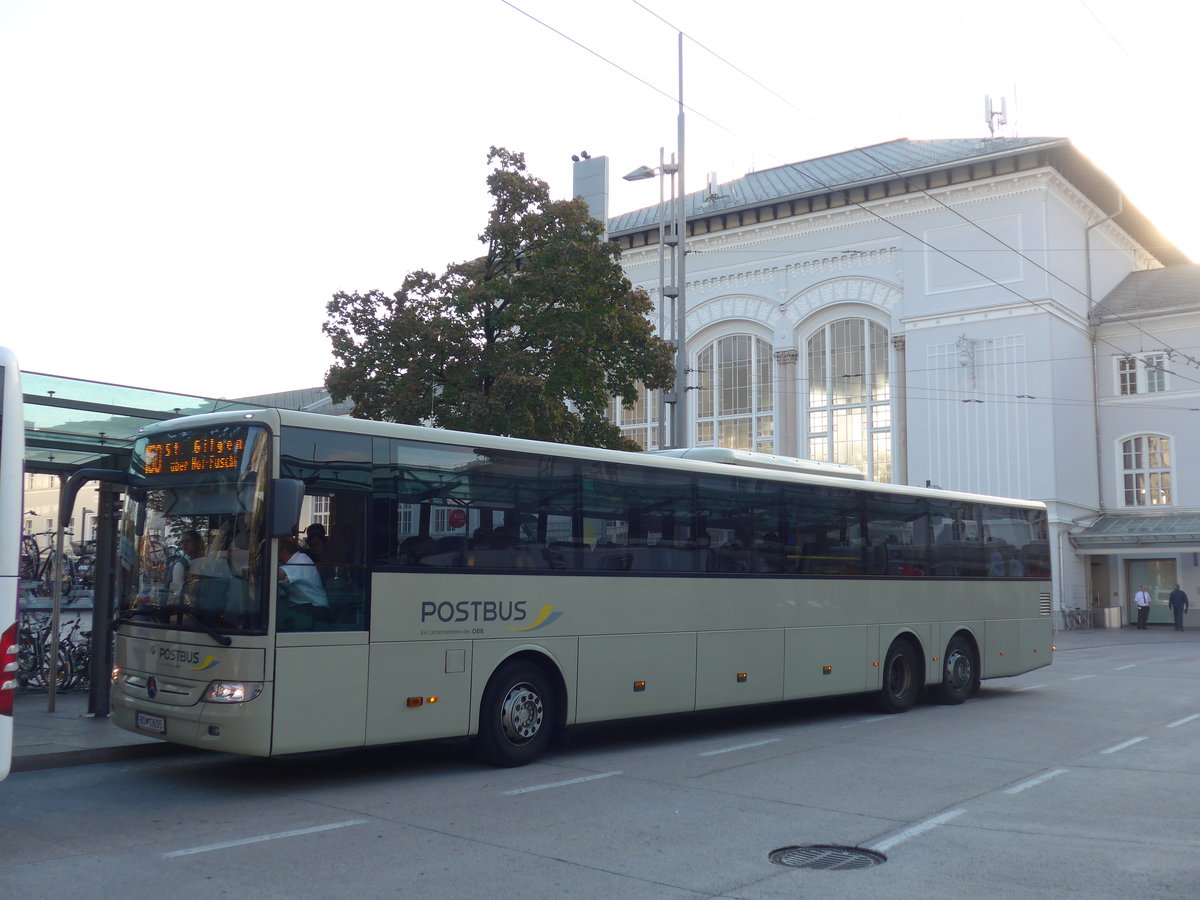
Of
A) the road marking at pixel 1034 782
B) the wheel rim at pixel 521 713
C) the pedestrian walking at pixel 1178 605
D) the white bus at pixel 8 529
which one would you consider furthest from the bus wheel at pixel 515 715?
the pedestrian walking at pixel 1178 605

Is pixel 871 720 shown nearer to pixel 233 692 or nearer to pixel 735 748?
pixel 735 748

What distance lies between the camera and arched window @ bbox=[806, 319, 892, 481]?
4388 cm

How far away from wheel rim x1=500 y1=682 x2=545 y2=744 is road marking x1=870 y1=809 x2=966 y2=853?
153 inches

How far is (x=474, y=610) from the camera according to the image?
1027 cm

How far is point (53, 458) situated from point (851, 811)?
10360mm

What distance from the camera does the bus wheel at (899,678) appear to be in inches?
605

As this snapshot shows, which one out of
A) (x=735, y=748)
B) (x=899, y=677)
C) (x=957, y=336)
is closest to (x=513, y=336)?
(x=899, y=677)

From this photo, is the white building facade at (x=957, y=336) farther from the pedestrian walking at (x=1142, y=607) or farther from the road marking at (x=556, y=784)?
the road marking at (x=556, y=784)

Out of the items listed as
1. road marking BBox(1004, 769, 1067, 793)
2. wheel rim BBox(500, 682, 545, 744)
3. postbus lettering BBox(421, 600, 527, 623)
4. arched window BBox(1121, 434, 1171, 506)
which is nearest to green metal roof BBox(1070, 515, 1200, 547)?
arched window BBox(1121, 434, 1171, 506)

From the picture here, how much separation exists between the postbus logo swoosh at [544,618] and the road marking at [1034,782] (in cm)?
428

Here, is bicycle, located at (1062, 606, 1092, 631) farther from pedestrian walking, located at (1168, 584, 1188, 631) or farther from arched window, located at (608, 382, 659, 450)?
arched window, located at (608, 382, 659, 450)

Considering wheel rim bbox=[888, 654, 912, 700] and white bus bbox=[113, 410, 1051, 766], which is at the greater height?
white bus bbox=[113, 410, 1051, 766]

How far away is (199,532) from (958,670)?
38.1 ft

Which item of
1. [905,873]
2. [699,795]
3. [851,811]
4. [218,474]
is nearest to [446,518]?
[218,474]
